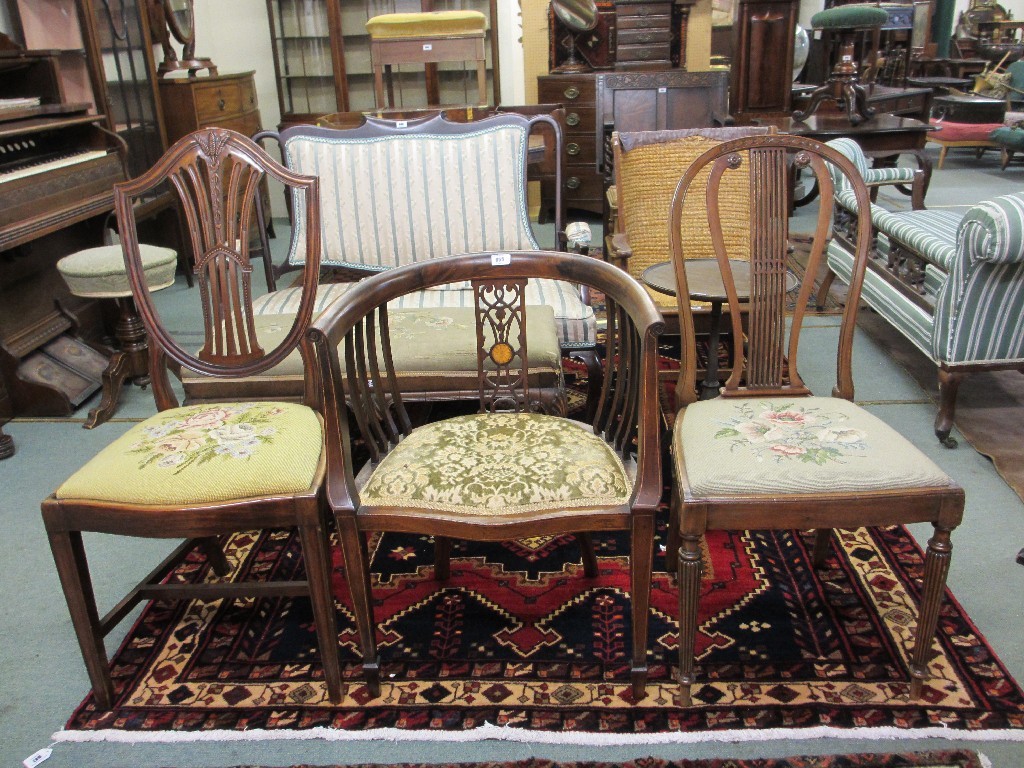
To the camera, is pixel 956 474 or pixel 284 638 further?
pixel 956 474

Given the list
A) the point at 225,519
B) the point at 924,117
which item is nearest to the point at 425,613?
the point at 225,519

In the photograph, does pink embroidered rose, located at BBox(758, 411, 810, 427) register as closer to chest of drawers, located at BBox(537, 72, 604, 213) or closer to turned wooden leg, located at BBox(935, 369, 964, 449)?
turned wooden leg, located at BBox(935, 369, 964, 449)

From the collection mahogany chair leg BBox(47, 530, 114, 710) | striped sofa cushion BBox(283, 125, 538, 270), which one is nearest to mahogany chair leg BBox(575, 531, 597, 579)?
mahogany chair leg BBox(47, 530, 114, 710)

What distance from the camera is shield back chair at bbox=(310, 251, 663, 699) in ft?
5.53

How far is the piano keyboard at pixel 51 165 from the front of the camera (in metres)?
3.21

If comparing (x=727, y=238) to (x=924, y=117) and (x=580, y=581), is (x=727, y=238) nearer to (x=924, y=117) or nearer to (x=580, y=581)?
(x=580, y=581)

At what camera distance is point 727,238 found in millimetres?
3520

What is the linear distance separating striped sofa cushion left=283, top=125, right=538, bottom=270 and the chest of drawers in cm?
253

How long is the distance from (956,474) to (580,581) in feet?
4.54

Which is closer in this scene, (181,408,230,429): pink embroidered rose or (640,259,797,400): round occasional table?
(181,408,230,429): pink embroidered rose

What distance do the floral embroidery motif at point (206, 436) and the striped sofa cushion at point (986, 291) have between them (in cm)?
222

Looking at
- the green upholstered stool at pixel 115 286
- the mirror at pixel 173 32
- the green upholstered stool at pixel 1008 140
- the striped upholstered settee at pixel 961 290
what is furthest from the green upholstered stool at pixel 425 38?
the green upholstered stool at pixel 1008 140

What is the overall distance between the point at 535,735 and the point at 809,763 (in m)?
0.56

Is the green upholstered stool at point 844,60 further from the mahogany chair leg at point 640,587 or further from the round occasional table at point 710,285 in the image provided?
the mahogany chair leg at point 640,587
